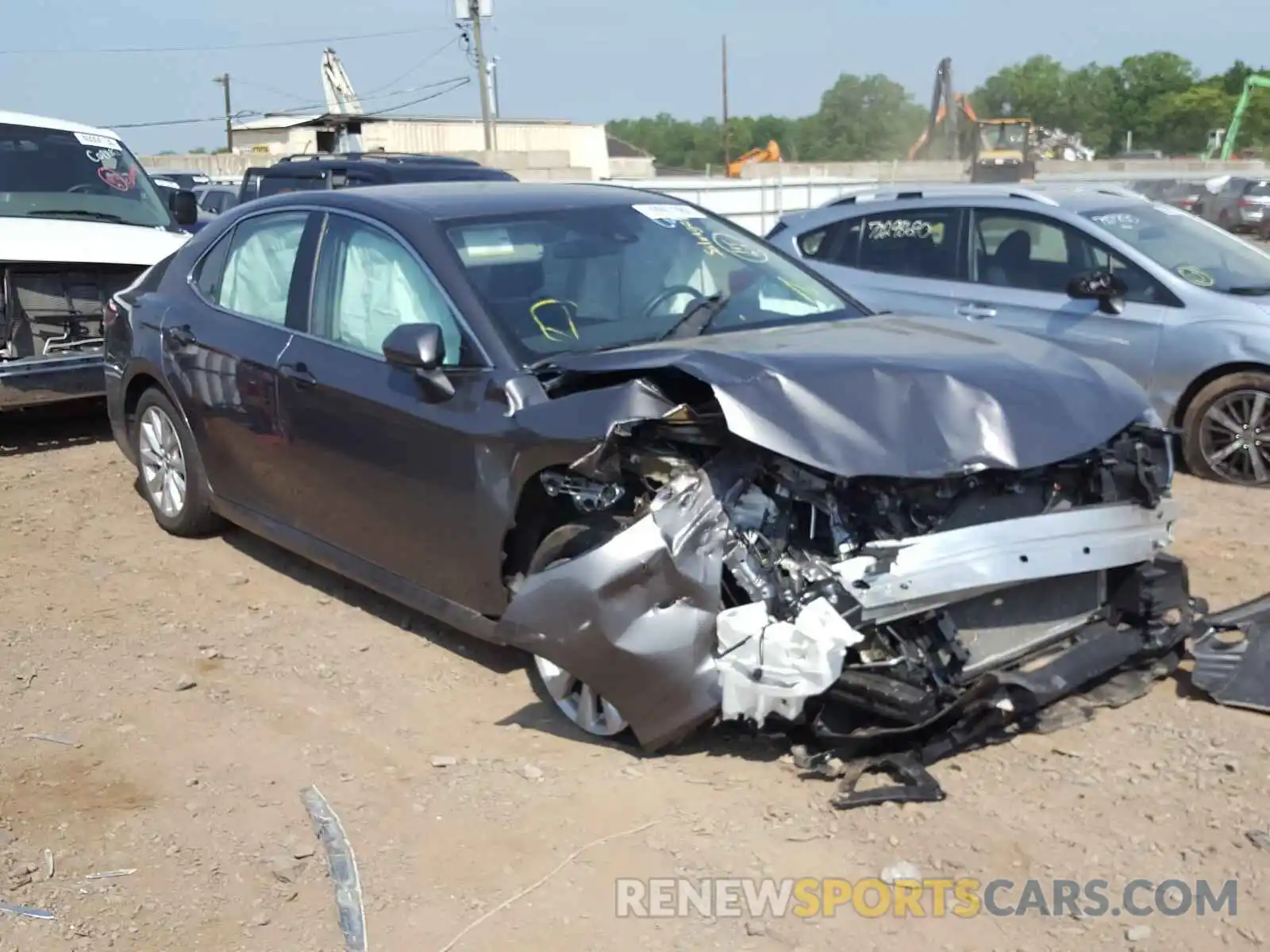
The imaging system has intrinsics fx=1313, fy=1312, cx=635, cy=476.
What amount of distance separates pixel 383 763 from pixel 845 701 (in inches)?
60.5

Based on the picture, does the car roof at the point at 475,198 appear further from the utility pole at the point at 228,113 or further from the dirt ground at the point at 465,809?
the utility pole at the point at 228,113

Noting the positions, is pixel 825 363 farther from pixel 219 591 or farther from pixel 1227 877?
pixel 219 591

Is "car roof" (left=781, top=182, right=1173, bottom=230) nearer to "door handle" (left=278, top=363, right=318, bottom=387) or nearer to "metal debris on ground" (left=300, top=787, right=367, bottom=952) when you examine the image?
"door handle" (left=278, top=363, right=318, bottom=387)

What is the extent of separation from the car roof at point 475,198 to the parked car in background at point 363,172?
5.38 metres

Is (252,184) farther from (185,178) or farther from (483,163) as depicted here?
(483,163)

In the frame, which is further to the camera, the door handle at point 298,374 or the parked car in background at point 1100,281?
the parked car in background at point 1100,281

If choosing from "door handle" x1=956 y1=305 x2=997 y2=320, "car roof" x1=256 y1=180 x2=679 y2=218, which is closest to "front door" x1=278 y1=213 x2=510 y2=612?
"car roof" x1=256 y1=180 x2=679 y2=218

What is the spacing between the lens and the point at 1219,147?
191ft

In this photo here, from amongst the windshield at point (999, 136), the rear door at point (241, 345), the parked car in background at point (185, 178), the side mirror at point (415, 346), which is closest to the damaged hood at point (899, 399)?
the side mirror at point (415, 346)

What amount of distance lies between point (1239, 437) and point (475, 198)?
→ 4.56 metres

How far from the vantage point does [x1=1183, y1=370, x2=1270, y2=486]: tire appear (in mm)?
7211

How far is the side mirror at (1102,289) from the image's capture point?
7574 millimetres

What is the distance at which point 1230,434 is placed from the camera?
732 centimetres

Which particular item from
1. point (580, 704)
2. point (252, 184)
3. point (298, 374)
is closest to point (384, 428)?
point (298, 374)
